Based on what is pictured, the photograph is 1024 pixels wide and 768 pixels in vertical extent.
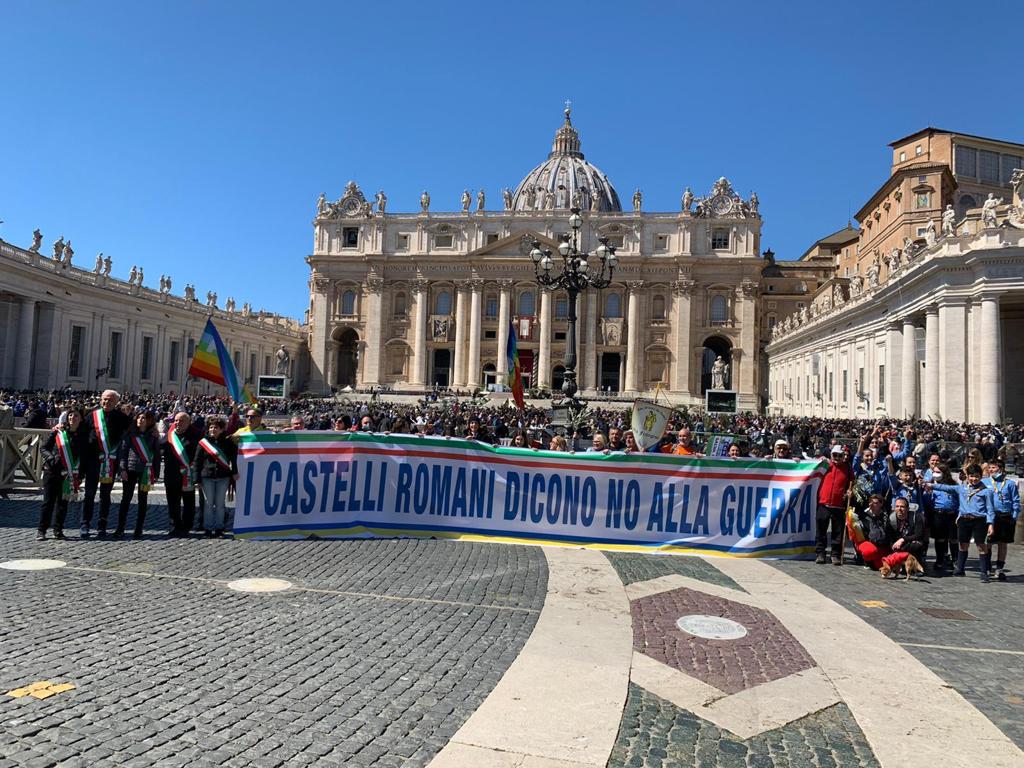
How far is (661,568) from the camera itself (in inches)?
311

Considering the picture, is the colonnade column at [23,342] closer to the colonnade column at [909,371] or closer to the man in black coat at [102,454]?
the man in black coat at [102,454]

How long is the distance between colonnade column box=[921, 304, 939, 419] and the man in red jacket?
22065 mm

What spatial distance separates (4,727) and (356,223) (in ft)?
236

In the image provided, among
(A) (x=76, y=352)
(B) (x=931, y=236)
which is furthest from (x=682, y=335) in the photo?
(A) (x=76, y=352)

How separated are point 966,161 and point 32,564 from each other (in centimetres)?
5724

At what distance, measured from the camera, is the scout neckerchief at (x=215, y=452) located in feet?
28.9

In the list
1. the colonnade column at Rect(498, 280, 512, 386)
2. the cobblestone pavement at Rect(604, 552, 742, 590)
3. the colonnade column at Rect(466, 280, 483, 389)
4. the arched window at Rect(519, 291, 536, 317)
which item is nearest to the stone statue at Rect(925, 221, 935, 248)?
the cobblestone pavement at Rect(604, 552, 742, 590)

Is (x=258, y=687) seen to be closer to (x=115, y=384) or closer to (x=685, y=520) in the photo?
(x=685, y=520)

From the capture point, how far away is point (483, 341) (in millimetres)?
69562

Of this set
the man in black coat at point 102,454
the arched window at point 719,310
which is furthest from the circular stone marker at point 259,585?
the arched window at point 719,310

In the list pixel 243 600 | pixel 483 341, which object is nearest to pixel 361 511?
pixel 243 600

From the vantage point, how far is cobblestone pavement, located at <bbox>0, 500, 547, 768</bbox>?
3.52m

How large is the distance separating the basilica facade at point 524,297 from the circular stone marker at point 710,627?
59243 mm

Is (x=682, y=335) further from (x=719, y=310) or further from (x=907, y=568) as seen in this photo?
(x=907, y=568)
